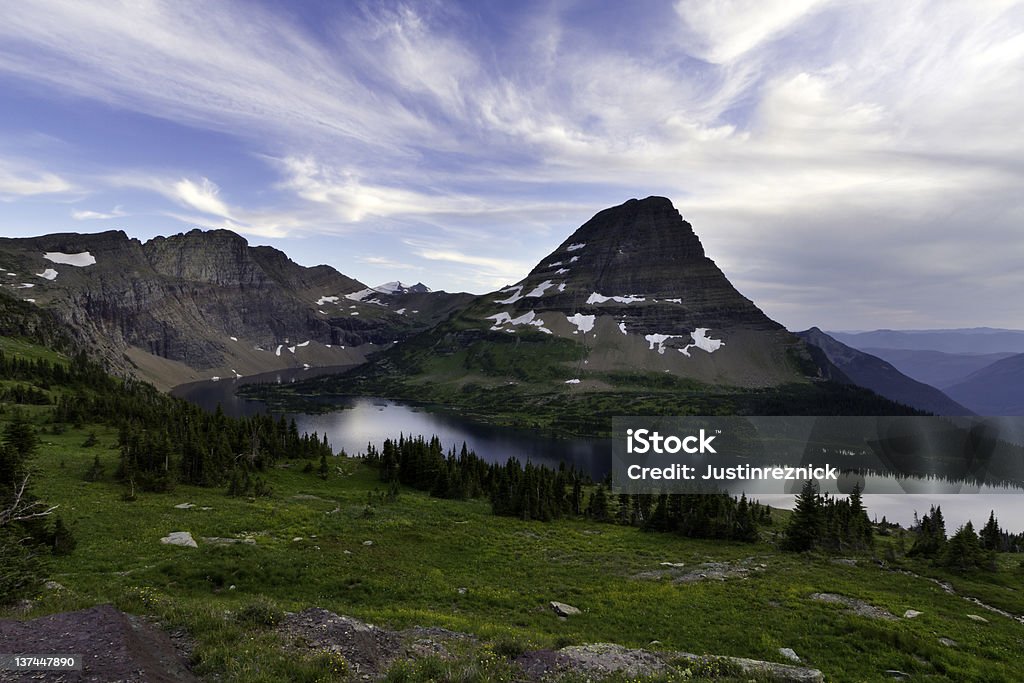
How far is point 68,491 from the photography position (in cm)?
3688

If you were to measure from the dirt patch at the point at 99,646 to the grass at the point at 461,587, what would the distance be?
1012 millimetres

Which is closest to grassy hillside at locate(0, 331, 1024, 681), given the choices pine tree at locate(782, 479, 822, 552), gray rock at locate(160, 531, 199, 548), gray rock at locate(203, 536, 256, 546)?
gray rock at locate(203, 536, 256, 546)

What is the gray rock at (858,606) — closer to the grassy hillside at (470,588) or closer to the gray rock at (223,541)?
the grassy hillside at (470,588)

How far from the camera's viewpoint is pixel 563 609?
2481cm

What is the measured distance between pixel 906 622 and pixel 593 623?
17.3 metres

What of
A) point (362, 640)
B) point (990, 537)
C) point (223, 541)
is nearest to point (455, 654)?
point (362, 640)

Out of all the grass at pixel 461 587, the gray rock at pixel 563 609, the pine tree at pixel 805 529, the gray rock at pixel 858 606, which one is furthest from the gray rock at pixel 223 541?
the pine tree at pixel 805 529

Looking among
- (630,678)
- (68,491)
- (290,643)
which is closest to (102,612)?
(290,643)

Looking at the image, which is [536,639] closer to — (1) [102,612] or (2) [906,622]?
(1) [102,612]

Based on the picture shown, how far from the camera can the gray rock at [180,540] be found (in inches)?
1099

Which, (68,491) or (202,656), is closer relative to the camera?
(202,656)

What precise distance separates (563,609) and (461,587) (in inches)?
241

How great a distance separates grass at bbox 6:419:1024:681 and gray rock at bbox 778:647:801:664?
0.38 metres

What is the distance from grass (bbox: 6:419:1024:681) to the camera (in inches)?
695
